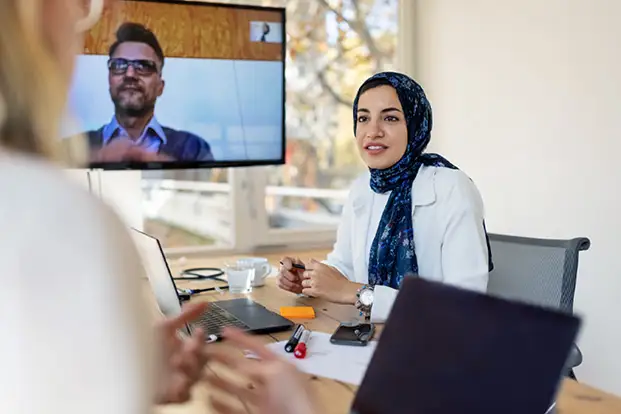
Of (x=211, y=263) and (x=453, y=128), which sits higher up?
(x=453, y=128)

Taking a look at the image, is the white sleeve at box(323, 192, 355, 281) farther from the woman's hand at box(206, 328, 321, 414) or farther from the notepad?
the woman's hand at box(206, 328, 321, 414)

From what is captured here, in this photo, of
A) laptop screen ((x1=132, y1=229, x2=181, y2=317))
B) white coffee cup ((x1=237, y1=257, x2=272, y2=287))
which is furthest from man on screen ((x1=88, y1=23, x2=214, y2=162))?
laptop screen ((x1=132, y1=229, x2=181, y2=317))

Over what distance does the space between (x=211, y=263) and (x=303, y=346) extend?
51.8 inches

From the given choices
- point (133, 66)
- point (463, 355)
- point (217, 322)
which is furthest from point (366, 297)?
point (133, 66)

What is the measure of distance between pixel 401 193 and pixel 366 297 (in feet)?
1.32

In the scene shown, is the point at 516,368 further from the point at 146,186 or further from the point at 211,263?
the point at 146,186

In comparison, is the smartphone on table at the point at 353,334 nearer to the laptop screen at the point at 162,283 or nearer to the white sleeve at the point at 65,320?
the laptop screen at the point at 162,283

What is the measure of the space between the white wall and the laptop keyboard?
1457mm

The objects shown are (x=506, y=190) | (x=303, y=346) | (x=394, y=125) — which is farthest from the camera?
(x=506, y=190)

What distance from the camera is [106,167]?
2.35 meters

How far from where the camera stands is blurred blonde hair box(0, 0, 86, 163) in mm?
496

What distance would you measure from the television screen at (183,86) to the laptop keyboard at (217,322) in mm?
928

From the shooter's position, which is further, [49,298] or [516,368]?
[516,368]

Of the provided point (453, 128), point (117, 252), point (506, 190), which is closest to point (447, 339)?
point (117, 252)
